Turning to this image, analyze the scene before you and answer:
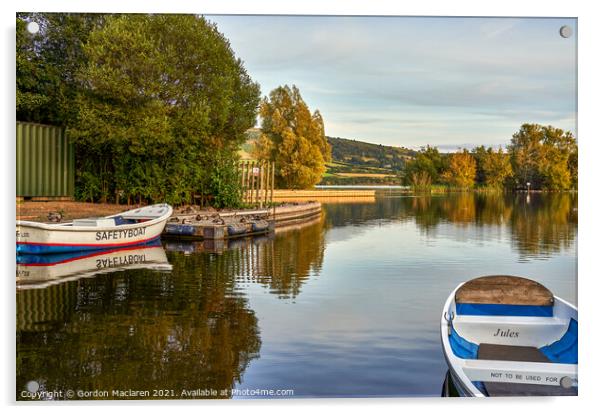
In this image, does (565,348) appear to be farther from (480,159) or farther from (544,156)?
(480,159)

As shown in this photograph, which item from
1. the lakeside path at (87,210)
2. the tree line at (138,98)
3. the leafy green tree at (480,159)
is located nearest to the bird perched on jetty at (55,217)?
the lakeside path at (87,210)

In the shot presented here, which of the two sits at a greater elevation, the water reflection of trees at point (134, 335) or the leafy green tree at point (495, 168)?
the leafy green tree at point (495, 168)

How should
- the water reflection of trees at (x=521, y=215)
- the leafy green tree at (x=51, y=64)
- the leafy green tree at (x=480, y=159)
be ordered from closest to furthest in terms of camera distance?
the water reflection of trees at (x=521, y=215)
the leafy green tree at (x=51, y=64)
the leafy green tree at (x=480, y=159)

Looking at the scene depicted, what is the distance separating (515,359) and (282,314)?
2743mm

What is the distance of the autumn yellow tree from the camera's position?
8759 mm

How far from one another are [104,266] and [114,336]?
174 inches

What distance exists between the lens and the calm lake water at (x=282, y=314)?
526 cm

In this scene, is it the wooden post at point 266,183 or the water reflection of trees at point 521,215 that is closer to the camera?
the water reflection of trees at point 521,215

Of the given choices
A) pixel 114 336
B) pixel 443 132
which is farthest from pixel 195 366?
pixel 443 132

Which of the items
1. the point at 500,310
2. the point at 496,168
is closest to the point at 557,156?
the point at 496,168

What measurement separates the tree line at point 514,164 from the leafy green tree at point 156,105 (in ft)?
10.2

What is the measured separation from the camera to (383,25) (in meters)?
6.06

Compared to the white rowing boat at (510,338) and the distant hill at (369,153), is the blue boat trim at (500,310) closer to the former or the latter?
the white rowing boat at (510,338)
